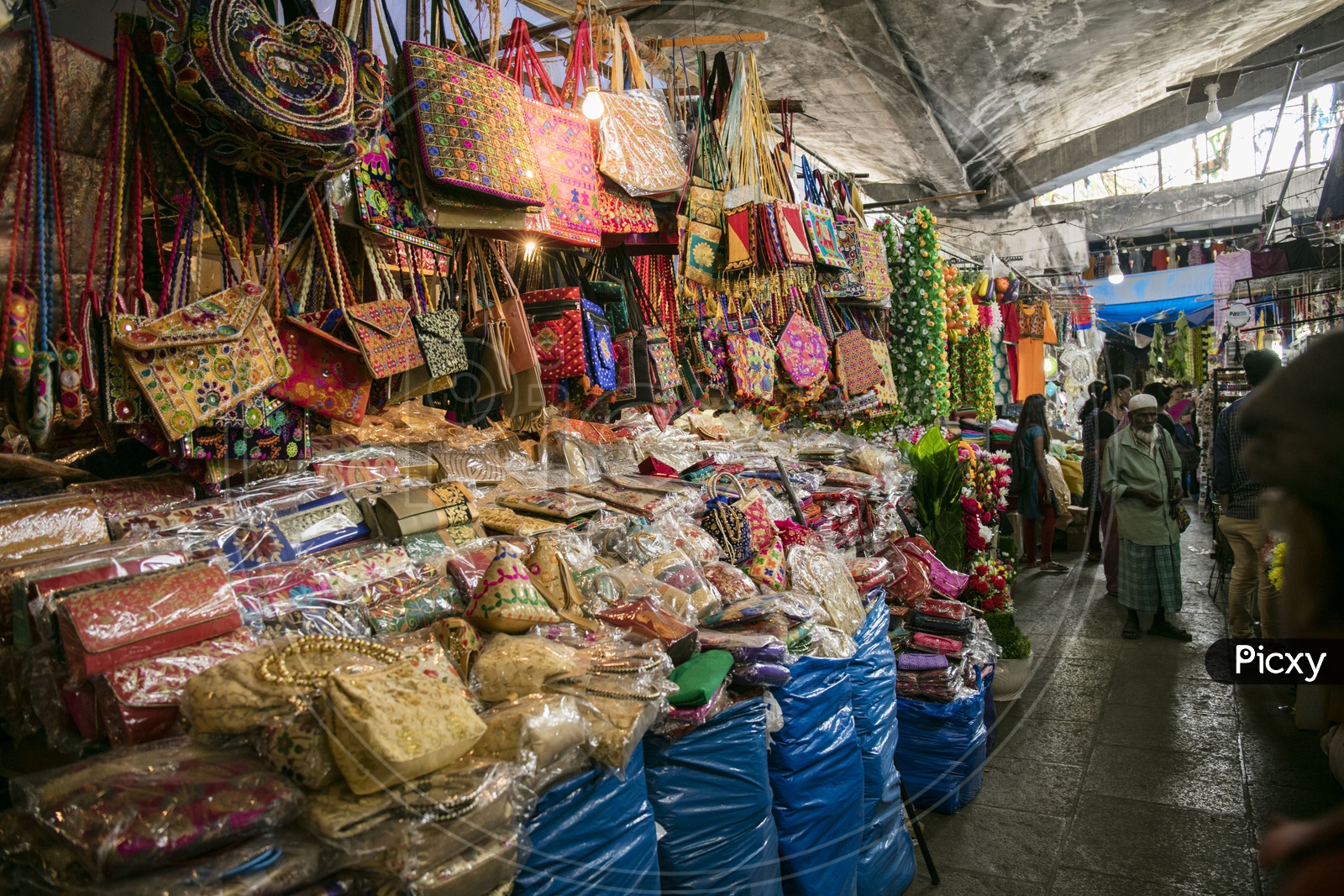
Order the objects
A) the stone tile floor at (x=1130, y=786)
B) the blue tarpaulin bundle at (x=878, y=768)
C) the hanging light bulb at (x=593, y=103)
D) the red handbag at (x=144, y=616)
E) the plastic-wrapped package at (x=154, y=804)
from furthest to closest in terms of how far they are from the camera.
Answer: the stone tile floor at (x=1130, y=786) < the hanging light bulb at (x=593, y=103) < the blue tarpaulin bundle at (x=878, y=768) < the red handbag at (x=144, y=616) < the plastic-wrapped package at (x=154, y=804)

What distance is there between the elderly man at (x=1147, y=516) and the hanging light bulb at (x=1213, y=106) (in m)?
2.19

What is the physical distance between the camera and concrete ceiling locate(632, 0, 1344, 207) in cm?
380

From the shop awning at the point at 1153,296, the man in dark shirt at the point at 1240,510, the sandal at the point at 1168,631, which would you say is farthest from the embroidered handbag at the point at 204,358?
the shop awning at the point at 1153,296

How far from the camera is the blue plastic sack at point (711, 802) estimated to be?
→ 4.98 feet

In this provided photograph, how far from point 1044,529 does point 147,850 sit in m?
7.64

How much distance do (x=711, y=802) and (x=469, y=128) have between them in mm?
1574

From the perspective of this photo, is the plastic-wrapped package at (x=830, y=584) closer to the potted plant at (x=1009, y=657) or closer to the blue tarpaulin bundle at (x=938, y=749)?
the blue tarpaulin bundle at (x=938, y=749)

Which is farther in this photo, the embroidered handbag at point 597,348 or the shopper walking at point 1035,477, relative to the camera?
the shopper walking at point 1035,477

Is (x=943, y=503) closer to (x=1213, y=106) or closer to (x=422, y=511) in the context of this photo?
(x=422, y=511)

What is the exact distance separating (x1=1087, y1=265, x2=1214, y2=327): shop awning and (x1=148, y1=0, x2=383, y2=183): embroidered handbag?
12.6 meters

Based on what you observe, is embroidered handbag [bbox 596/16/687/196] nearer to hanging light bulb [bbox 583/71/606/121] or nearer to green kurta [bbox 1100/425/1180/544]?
hanging light bulb [bbox 583/71/606/121]

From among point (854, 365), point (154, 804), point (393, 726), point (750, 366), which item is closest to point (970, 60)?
point (854, 365)

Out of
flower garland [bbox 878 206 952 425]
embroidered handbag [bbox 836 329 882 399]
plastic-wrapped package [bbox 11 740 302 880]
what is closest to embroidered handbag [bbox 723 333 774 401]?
embroidered handbag [bbox 836 329 882 399]

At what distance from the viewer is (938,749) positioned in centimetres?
294
